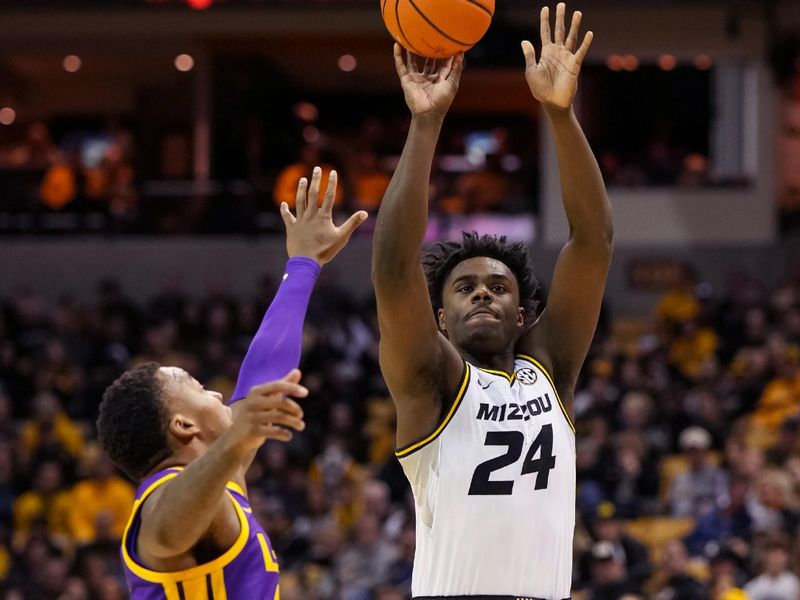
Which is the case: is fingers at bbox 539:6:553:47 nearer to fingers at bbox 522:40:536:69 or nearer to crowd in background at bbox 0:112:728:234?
fingers at bbox 522:40:536:69

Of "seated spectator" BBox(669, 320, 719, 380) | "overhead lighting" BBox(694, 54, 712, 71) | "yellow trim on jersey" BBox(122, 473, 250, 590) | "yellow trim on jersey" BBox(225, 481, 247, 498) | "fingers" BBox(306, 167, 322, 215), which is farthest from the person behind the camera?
"overhead lighting" BBox(694, 54, 712, 71)

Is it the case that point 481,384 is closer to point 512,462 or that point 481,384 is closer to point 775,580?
point 512,462

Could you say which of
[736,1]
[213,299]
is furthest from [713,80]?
[213,299]

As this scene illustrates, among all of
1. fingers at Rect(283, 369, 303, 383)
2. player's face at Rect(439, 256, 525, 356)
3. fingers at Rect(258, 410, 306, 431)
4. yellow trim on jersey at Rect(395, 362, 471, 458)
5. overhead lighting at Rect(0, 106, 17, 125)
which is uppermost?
overhead lighting at Rect(0, 106, 17, 125)

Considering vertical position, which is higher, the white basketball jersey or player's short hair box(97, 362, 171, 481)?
player's short hair box(97, 362, 171, 481)

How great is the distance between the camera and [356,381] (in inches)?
601

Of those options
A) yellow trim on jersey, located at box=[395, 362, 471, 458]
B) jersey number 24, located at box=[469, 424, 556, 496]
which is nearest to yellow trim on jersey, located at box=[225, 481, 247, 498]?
yellow trim on jersey, located at box=[395, 362, 471, 458]

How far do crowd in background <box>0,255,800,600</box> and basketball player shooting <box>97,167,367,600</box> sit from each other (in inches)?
257

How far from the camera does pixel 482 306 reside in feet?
15.7

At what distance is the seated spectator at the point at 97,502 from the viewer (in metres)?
12.9

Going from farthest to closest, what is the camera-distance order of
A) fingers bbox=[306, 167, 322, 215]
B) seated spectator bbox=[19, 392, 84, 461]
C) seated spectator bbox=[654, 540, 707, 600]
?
seated spectator bbox=[19, 392, 84, 461], seated spectator bbox=[654, 540, 707, 600], fingers bbox=[306, 167, 322, 215]

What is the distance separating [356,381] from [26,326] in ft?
13.7

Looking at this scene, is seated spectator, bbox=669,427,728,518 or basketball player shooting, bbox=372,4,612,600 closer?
basketball player shooting, bbox=372,4,612,600

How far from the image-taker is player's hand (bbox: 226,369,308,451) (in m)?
3.53
